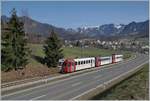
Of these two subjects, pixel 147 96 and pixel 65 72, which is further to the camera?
pixel 65 72

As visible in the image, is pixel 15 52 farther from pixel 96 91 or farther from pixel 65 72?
pixel 96 91

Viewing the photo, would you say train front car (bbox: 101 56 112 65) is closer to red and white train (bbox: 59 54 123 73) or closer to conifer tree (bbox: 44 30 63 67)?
red and white train (bbox: 59 54 123 73)

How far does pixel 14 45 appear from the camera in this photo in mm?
63875

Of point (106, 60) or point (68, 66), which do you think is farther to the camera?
point (106, 60)

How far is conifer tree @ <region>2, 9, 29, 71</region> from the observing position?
57719mm

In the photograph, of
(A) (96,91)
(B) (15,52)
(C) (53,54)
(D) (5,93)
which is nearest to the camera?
(D) (5,93)

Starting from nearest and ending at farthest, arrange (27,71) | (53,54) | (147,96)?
1. (147,96)
2. (27,71)
3. (53,54)

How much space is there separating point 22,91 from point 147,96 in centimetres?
1255

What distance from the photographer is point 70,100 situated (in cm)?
2845

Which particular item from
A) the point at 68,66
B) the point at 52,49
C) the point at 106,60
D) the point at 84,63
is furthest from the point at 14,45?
the point at 106,60

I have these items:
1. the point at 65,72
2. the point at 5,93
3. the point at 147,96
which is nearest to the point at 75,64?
the point at 65,72

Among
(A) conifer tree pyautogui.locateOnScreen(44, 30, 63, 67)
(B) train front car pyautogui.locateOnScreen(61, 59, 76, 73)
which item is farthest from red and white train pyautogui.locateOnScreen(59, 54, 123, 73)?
(A) conifer tree pyautogui.locateOnScreen(44, 30, 63, 67)

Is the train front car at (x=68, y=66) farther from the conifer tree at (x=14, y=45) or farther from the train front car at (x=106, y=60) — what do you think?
the train front car at (x=106, y=60)

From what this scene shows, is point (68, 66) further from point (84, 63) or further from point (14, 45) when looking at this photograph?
point (14, 45)
